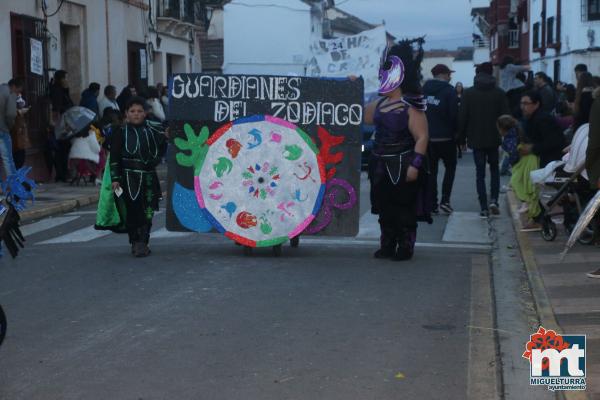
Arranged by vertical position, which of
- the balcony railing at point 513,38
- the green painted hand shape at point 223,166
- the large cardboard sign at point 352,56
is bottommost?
the green painted hand shape at point 223,166

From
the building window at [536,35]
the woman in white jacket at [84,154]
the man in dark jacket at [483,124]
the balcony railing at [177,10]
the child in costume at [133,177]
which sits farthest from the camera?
the building window at [536,35]

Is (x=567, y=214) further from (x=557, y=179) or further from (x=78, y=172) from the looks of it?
(x=78, y=172)

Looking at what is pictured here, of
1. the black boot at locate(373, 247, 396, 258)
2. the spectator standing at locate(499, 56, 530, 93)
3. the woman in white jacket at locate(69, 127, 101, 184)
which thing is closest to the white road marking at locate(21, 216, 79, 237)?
the woman in white jacket at locate(69, 127, 101, 184)

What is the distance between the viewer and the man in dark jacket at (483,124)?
1294cm

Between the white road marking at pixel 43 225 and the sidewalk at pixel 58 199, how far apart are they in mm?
338

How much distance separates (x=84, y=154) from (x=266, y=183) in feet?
30.0

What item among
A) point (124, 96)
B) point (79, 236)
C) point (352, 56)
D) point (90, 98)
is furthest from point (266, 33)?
point (79, 236)

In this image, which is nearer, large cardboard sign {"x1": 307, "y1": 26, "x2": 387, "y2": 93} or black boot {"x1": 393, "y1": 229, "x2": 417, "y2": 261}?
black boot {"x1": 393, "y1": 229, "x2": 417, "y2": 261}

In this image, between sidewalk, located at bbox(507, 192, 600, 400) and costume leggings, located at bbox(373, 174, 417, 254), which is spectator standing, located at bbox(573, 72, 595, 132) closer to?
sidewalk, located at bbox(507, 192, 600, 400)

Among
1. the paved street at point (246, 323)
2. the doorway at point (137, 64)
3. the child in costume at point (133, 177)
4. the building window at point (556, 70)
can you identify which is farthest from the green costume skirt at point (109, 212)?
the building window at point (556, 70)

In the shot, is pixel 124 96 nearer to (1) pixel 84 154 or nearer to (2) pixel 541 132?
(1) pixel 84 154

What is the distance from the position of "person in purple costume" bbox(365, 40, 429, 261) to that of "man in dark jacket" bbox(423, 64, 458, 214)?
3.52m

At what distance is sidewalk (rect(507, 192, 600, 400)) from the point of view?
20.2 feet

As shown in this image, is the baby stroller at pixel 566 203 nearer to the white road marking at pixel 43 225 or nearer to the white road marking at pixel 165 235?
the white road marking at pixel 165 235
